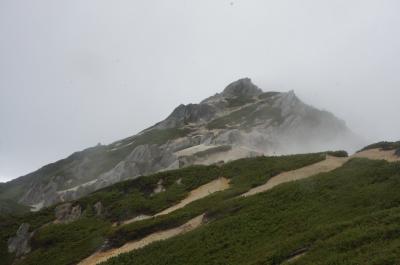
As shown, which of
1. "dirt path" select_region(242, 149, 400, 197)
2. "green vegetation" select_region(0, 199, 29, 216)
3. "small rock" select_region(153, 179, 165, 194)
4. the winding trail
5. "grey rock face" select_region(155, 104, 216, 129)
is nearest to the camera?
the winding trail

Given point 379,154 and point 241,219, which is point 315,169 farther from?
point 241,219

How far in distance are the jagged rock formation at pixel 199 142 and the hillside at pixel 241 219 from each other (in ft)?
115

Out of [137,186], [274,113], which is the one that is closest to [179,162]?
[137,186]

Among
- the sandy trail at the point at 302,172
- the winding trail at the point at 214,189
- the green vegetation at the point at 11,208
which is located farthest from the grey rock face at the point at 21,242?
the green vegetation at the point at 11,208

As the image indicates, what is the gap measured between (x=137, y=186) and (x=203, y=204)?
16.4 m

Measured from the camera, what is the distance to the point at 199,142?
117312 millimetres

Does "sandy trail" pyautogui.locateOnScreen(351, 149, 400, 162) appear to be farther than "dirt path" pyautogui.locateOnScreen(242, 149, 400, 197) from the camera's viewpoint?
No

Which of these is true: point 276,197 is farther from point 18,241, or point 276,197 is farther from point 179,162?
point 179,162

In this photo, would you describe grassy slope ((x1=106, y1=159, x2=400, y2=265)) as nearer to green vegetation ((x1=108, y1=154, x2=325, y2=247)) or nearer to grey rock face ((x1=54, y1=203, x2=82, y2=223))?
green vegetation ((x1=108, y1=154, x2=325, y2=247))

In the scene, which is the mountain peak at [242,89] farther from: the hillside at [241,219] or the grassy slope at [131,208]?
the hillside at [241,219]

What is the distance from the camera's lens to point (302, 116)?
138750 mm

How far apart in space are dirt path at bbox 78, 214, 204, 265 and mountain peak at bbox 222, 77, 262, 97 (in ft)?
457

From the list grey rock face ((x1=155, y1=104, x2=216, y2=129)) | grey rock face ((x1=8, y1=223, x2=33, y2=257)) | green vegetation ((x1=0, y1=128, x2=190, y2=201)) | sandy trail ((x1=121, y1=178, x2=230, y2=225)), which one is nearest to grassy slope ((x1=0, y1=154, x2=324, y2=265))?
grey rock face ((x1=8, y1=223, x2=33, y2=257))

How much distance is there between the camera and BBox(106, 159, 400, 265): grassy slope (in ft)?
76.5
